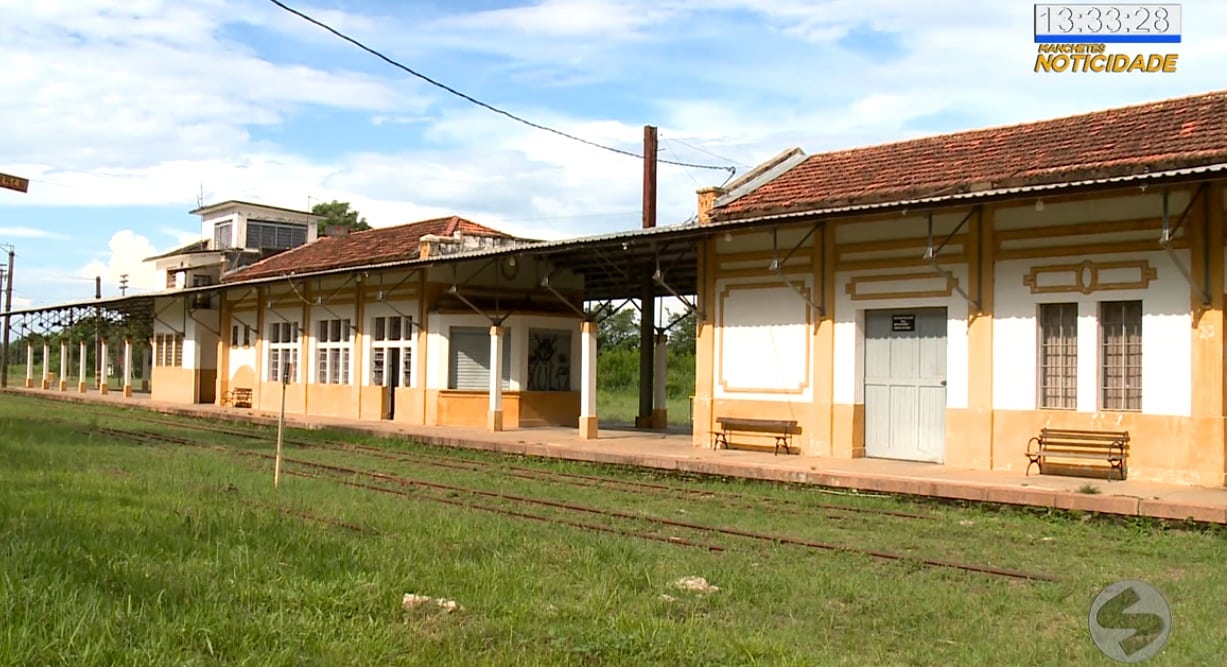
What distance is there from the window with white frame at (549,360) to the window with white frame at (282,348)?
8051 mm

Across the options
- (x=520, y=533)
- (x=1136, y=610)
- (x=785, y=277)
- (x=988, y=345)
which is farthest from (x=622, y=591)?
(x=785, y=277)

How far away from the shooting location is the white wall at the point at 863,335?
15.1 m

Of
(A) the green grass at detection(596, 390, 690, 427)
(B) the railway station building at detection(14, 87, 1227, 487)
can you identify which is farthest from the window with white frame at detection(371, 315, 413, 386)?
(A) the green grass at detection(596, 390, 690, 427)

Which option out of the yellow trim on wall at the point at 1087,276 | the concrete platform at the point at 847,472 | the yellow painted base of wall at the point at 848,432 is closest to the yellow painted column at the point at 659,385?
the concrete platform at the point at 847,472

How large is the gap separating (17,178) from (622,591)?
12.7 meters

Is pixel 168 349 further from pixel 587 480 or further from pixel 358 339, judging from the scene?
pixel 587 480

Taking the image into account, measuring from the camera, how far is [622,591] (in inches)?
277

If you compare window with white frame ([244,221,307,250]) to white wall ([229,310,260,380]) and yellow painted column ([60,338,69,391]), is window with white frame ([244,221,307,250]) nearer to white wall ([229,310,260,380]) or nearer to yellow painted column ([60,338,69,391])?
white wall ([229,310,260,380])

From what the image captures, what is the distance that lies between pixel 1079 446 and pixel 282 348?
22.0 m

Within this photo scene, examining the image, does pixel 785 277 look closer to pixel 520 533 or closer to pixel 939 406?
pixel 939 406

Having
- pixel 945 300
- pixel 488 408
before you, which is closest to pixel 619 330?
pixel 488 408

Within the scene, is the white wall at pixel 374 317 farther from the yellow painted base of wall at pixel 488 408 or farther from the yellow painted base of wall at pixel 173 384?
the yellow painted base of wall at pixel 173 384

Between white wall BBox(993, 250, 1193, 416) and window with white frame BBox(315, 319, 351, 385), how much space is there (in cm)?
1730

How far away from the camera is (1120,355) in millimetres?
13680
